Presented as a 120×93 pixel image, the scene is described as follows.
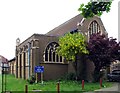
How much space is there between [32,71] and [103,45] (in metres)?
9.33

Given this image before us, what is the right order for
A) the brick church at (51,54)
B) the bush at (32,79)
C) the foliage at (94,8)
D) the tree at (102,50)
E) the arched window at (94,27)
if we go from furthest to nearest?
the arched window at (94,27) < the brick church at (51,54) < the bush at (32,79) < the tree at (102,50) < the foliage at (94,8)

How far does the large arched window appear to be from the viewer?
37.9 m

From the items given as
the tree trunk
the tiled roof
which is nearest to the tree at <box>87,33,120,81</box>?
the tree trunk

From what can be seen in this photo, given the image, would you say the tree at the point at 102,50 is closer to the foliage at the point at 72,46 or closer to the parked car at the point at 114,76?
the foliage at the point at 72,46

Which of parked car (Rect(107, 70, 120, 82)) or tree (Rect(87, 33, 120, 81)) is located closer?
tree (Rect(87, 33, 120, 81))

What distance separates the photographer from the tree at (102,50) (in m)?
33.2

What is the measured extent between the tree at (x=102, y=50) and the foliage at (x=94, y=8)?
2149 centimetres

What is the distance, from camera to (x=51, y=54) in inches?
1505

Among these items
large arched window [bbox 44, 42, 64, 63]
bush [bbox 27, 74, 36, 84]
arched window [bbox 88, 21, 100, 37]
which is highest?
arched window [bbox 88, 21, 100, 37]

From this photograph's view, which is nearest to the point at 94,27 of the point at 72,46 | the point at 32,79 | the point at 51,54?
the point at 51,54

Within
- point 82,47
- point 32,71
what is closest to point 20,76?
point 32,71

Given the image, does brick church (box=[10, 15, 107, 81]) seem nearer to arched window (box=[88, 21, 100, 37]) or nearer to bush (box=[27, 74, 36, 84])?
arched window (box=[88, 21, 100, 37])

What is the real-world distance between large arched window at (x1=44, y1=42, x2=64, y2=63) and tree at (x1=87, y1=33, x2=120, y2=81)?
543 centimetres

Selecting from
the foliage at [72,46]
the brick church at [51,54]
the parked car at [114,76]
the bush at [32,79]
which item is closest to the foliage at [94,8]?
the foliage at [72,46]
